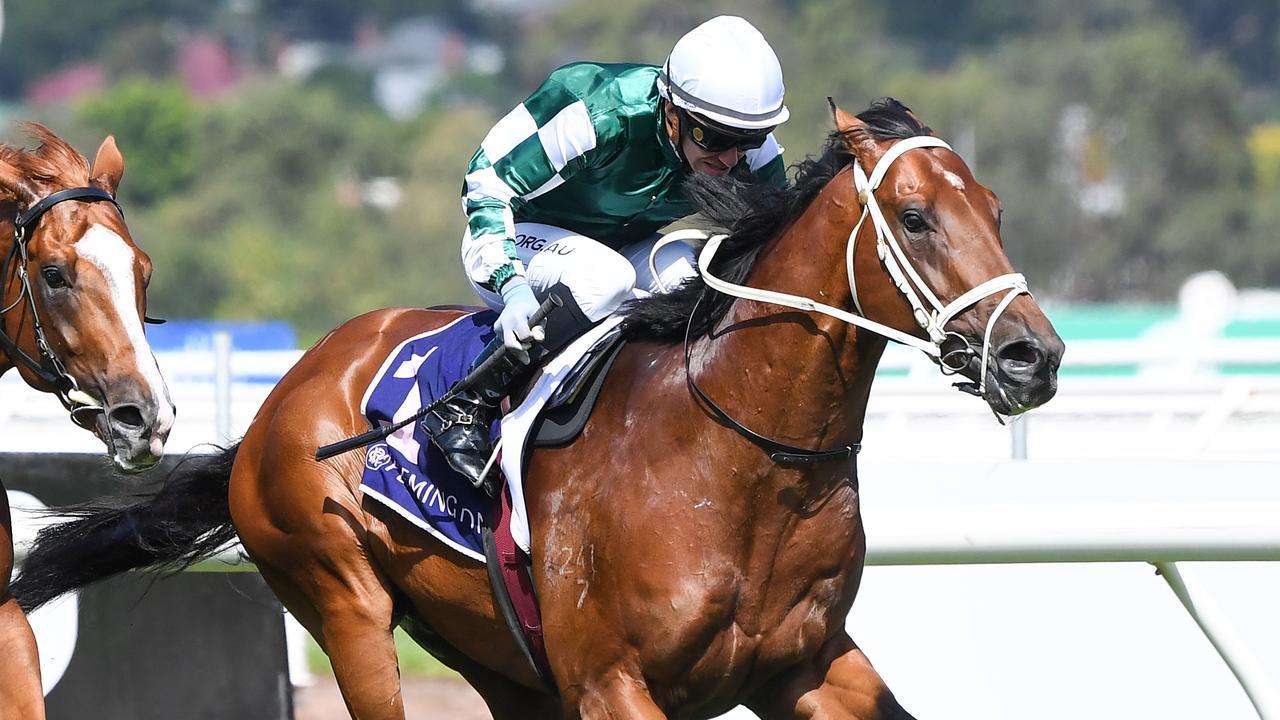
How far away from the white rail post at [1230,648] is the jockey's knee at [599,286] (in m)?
1.40

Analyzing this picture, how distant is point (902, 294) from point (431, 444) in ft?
4.30

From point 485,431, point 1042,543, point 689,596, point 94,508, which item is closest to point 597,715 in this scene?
point 689,596

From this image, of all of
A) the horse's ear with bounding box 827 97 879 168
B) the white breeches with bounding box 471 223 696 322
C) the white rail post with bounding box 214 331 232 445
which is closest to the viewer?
the horse's ear with bounding box 827 97 879 168

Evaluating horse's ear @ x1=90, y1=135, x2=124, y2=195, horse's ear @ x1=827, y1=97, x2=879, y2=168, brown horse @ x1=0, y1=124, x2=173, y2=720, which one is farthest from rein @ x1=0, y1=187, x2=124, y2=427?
horse's ear @ x1=827, y1=97, x2=879, y2=168

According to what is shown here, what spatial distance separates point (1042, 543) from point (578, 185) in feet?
4.59

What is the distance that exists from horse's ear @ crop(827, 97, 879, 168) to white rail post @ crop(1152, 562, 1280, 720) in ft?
4.03

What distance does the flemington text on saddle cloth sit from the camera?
4043 mm

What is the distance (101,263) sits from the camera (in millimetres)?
3990

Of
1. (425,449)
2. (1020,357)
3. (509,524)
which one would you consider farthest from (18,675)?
(1020,357)

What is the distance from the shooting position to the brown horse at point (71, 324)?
154 inches

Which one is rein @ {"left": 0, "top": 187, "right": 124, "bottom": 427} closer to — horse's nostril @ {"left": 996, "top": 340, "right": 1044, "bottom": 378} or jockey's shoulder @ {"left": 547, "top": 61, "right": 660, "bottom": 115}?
jockey's shoulder @ {"left": 547, "top": 61, "right": 660, "bottom": 115}

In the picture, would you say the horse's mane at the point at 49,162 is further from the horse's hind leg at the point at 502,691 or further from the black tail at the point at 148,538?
the horse's hind leg at the point at 502,691

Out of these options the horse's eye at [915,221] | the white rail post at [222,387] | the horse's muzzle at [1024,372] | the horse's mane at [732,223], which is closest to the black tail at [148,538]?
the white rail post at [222,387]

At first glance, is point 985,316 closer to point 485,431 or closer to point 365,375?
point 485,431
